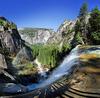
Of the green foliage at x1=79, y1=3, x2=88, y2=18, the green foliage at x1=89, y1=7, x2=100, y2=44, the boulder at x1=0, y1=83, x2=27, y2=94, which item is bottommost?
the boulder at x1=0, y1=83, x2=27, y2=94

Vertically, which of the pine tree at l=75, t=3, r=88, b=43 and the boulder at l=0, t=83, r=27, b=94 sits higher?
the pine tree at l=75, t=3, r=88, b=43

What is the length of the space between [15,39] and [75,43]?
1008 inches

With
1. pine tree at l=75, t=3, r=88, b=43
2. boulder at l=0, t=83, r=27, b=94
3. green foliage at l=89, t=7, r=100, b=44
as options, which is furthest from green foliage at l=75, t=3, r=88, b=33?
boulder at l=0, t=83, r=27, b=94

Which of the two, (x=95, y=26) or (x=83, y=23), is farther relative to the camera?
(x=83, y=23)

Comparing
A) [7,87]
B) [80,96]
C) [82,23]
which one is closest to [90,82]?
[80,96]

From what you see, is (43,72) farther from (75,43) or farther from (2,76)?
(2,76)

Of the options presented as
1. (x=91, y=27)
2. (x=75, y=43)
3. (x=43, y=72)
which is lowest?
(x=43, y=72)

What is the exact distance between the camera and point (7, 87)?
41.3 meters

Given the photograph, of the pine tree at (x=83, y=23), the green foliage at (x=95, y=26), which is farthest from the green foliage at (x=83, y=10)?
the green foliage at (x=95, y=26)

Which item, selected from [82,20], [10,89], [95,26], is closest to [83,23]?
[82,20]

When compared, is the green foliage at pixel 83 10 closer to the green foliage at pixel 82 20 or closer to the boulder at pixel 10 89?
the green foliage at pixel 82 20

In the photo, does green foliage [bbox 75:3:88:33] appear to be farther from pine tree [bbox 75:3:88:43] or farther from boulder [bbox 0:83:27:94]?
boulder [bbox 0:83:27:94]

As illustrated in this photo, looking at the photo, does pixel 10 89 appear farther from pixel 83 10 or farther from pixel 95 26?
pixel 83 10

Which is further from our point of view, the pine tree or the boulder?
the pine tree
